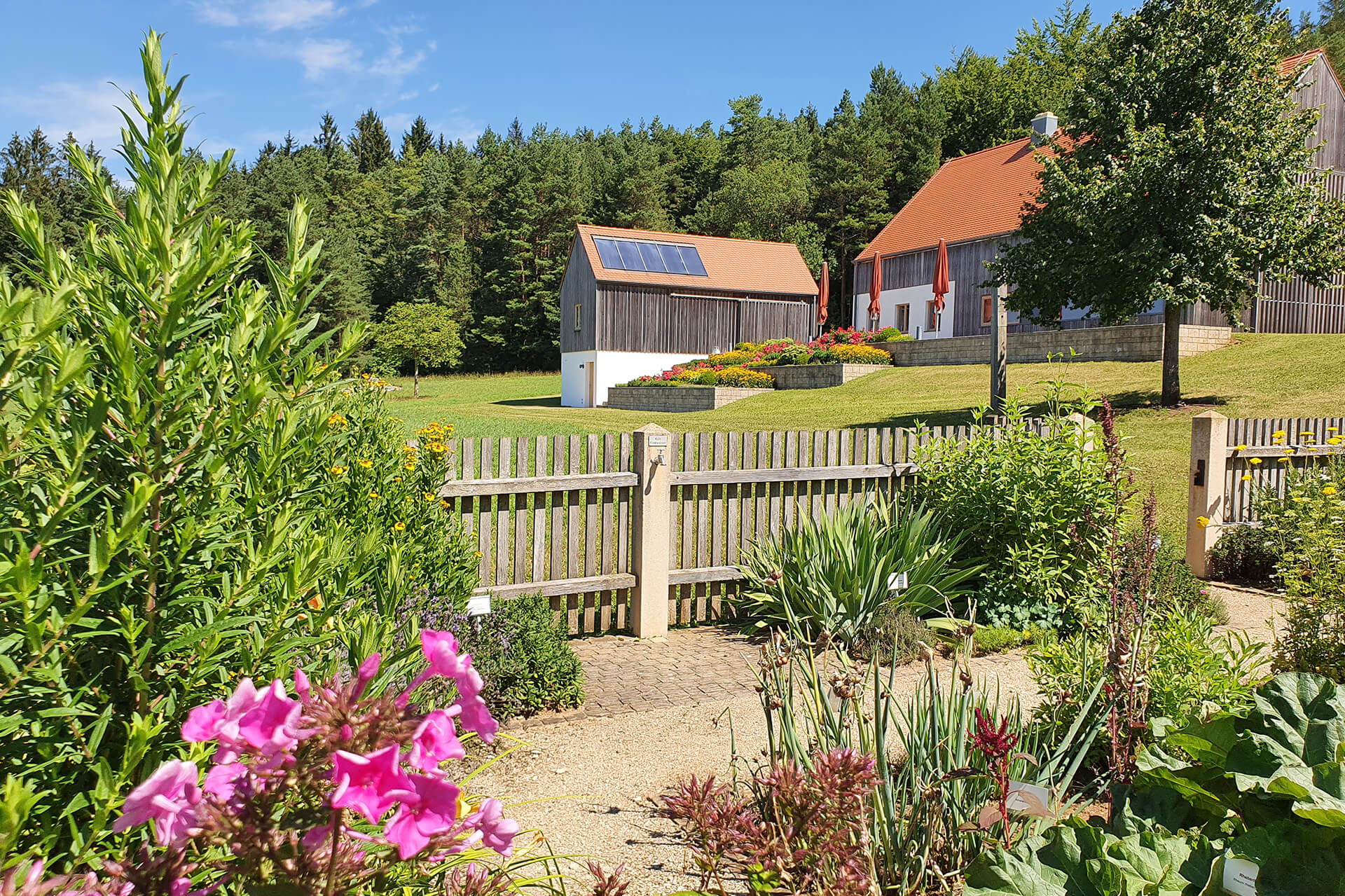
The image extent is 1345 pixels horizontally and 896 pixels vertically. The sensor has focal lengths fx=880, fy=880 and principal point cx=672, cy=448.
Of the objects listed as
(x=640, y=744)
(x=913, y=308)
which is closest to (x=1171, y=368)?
(x=640, y=744)

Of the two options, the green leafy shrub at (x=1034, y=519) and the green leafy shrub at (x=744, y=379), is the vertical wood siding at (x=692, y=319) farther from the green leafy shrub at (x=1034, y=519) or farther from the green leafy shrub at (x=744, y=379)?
the green leafy shrub at (x=1034, y=519)

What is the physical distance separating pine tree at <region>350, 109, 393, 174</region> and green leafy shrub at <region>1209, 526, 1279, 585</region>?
3683 inches

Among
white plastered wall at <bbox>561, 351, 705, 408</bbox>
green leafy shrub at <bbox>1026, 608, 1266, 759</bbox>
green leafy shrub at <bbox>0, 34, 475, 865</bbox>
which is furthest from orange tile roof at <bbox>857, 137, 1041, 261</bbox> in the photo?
green leafy shrub at <bbox>0, 34, 475, 865</bbox>

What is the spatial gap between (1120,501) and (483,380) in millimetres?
48246

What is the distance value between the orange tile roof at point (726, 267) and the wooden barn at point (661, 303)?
44mm

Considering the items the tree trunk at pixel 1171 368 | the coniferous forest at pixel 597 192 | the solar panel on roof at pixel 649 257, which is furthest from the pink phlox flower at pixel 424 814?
the coniferous forest at pixel 597 192

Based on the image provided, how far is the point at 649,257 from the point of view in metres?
36.5

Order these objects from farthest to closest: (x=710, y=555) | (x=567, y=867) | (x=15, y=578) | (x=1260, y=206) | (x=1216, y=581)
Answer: (x=1260, y=206) → (x=1216, y=581) → (x=710, y=555) → (x=567, y=867) → (x=15, y=578)

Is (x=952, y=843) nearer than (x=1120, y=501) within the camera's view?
Yes

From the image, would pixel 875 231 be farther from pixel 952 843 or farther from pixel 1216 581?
pixel 952 843

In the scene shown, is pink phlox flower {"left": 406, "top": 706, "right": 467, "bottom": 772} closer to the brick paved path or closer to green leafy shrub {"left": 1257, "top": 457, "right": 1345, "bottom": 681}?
the brick paved path

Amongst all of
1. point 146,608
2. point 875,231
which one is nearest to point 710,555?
point 146,608

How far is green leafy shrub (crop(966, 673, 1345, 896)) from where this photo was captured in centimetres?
215

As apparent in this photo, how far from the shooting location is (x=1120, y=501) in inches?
148
